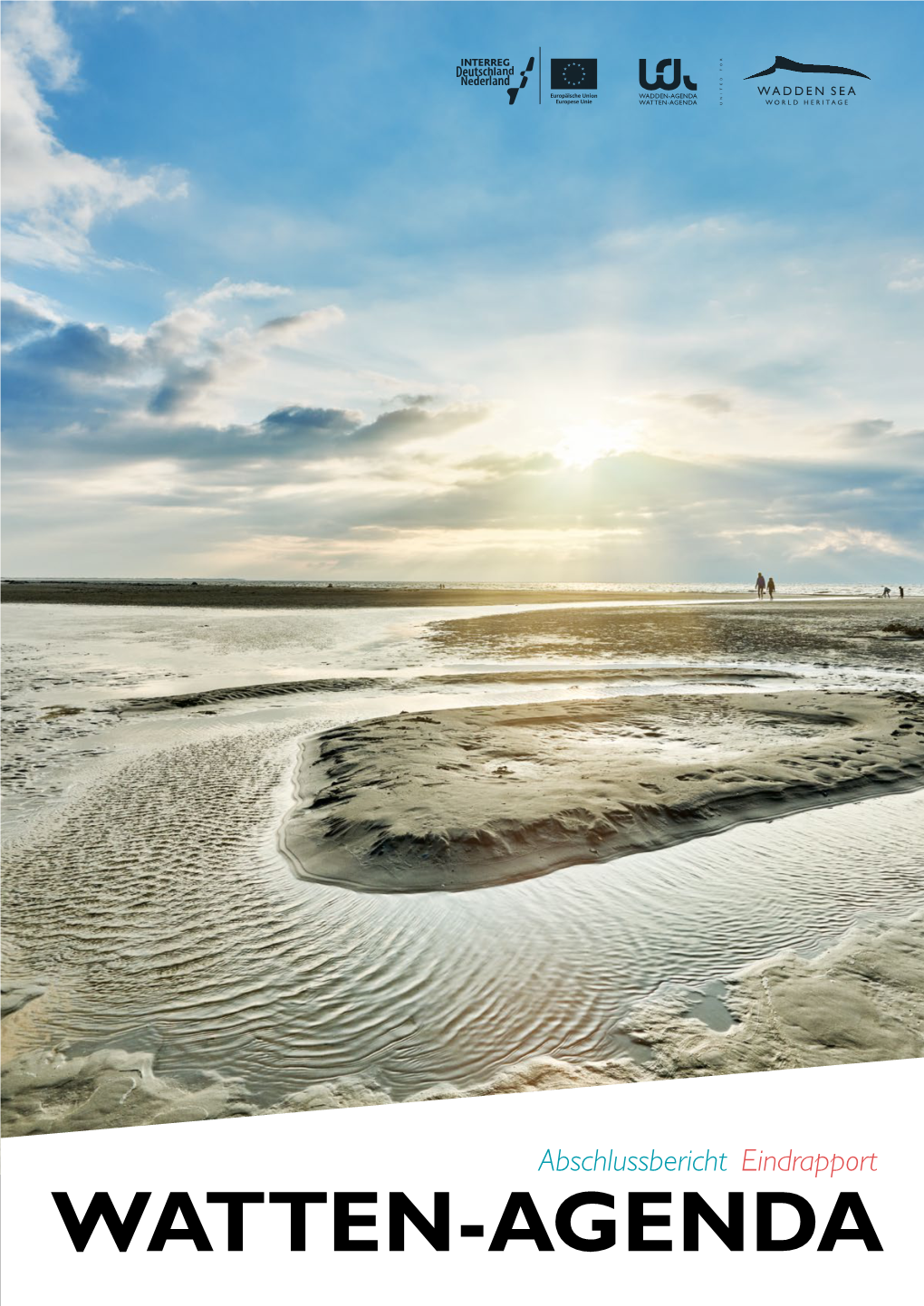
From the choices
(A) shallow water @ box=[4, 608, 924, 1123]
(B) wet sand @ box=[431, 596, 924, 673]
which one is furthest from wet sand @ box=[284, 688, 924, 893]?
(B) wet sand @ box=[431, 596, 924, 673]

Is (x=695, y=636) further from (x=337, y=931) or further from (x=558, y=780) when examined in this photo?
(x=337, y=931)

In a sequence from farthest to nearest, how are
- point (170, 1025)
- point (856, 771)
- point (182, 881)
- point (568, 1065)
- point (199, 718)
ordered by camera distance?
point (199, 718) < point (856, 771) < point (182, 881) < point (170, 1025) < point (568, 1065)

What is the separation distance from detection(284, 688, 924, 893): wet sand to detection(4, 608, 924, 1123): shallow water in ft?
1.13

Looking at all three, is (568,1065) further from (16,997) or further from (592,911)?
(16,997)

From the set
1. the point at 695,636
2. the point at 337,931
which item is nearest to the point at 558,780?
the point at 337,931

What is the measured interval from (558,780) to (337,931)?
3935mm

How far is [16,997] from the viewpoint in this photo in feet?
16.3

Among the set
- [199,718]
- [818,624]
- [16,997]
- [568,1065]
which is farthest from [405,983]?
[818,624]

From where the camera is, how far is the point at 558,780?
9.15 meters

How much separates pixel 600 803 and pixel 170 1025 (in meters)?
4.81

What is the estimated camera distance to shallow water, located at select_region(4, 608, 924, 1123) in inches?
174

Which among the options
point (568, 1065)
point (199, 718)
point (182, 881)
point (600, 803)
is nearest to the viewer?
point (568, 1065)

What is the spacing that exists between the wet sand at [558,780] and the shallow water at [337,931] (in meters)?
0.35

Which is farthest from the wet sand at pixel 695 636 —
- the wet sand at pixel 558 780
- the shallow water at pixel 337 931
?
the shallow water at pixel 337 931
